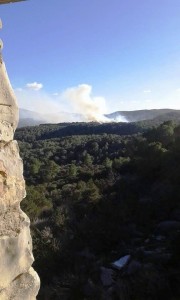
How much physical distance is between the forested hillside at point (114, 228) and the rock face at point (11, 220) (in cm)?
1025

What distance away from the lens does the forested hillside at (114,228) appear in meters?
13.2

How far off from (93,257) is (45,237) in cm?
320

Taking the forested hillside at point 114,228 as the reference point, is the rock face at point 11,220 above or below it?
above

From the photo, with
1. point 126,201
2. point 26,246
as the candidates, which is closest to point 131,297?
point 126,201

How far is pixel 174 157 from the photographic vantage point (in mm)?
24266

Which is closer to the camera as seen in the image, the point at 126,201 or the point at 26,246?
the point at 26,246

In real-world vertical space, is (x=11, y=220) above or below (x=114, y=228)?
above

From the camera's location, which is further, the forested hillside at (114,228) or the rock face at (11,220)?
the forested hillside at (114,228)

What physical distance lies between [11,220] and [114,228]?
645 inches

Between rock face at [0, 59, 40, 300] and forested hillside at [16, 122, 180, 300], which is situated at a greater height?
rock face at [0, 59, 40, 300]

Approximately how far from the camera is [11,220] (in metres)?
2.30

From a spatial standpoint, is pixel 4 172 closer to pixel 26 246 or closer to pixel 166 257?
pixel 26 246

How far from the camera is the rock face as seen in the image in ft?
7.24

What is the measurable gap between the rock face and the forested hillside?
33.6 ft
